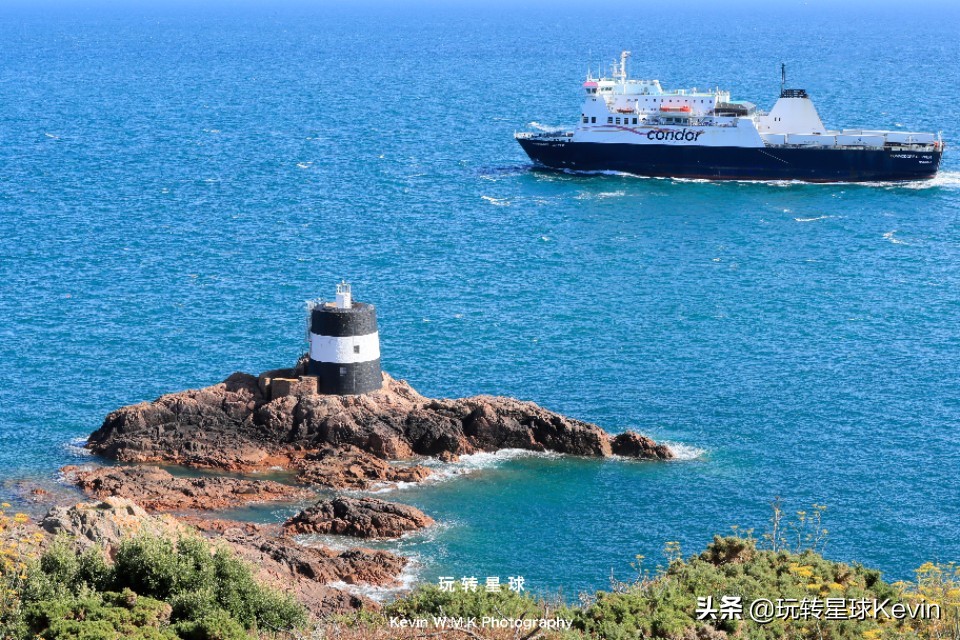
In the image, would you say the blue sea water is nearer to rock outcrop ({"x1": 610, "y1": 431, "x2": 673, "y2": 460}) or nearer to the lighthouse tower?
rock outcrop ({"x1": 610, "y1": 431, "x2": 673, "y2": 460})

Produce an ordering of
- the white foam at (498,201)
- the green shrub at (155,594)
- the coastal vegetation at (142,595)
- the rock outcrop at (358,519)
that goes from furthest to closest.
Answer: the white foam at (498,201), the rock outcrop at (358,519), the green shrub at (155,594), the coastal vegetation at (142,595)

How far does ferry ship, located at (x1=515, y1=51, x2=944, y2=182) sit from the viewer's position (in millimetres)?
107438

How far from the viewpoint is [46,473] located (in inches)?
1906

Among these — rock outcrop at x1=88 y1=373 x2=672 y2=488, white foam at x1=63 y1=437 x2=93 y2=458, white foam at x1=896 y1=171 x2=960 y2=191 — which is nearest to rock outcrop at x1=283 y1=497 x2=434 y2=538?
rock outcrop at x1=88 y1=373 x2=672 y2=488

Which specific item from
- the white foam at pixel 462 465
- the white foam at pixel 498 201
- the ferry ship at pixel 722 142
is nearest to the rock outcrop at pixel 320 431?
the white foam at pixel 462 465

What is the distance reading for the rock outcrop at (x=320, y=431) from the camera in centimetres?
4969

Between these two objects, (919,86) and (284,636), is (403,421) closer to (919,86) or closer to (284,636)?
(284,636)

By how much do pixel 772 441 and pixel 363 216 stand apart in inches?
1763

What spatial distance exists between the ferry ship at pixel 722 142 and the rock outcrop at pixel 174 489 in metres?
66.1

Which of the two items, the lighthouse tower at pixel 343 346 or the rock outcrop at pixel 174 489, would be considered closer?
the rock outcrop at pixel 174 489

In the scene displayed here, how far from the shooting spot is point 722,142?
10819 cm

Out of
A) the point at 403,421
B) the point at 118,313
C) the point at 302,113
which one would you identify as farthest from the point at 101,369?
the point at 302,113

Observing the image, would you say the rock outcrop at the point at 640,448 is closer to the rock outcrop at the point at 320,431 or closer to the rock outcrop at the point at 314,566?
the rock outcrop at the point at 320,431

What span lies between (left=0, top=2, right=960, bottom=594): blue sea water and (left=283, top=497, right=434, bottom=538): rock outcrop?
931mm
